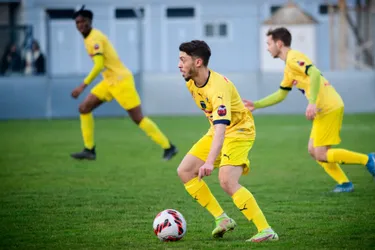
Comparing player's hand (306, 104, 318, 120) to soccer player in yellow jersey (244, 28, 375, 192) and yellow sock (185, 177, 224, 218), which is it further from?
yellow sock (185, 177, 224, 218)

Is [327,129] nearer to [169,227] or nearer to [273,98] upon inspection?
[273,98]

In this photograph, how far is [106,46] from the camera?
1374 cm

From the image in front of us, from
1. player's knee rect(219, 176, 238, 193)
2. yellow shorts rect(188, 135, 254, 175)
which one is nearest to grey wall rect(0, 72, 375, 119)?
yellow shorts rect(188, 135, 254, 175)

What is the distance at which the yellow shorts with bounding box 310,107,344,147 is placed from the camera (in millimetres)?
9992

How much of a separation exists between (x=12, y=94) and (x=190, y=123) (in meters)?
5.41

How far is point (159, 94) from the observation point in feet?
81.9

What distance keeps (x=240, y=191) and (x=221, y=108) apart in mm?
718

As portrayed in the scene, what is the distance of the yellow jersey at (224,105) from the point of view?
6.95 m

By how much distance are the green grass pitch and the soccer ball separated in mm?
83

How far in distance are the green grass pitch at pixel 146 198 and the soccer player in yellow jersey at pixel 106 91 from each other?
0.40 meters

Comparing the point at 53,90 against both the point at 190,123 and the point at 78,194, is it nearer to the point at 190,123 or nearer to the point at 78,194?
the point at 190,123

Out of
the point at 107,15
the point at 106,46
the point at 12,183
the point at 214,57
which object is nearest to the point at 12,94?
the point at 107,15

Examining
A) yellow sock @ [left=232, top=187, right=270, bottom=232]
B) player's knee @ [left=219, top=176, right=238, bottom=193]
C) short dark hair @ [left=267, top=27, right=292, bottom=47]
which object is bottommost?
yellow sock @ [left=232, top=187, right=270, bottom=232]

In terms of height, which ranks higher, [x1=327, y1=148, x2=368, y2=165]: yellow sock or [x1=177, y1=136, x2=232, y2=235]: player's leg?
[x1=177, y1=136, x2=232, y2=235]: player's leg
